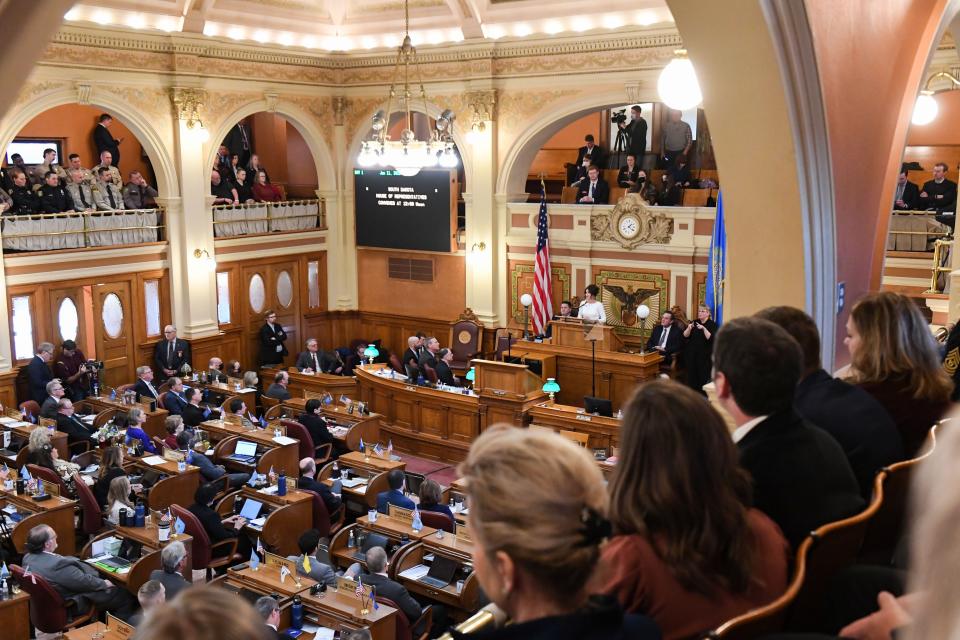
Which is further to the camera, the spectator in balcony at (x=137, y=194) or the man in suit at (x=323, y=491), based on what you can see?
the spectator in balcony at (x=137, y=194)

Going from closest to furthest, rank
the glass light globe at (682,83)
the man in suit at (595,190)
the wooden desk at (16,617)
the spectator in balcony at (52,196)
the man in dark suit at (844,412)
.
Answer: the man in dark suit at (844,412) → the glass light globe at (682,83) → the wooden desk at (16,617) → the spectator in balcony at (52,196) → the man in suit at (595,190)

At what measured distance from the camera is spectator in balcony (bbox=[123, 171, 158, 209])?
14.1 metres

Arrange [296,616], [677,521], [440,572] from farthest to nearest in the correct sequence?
[440,572]
[296,616]
[677,521]

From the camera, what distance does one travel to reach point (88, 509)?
820cm

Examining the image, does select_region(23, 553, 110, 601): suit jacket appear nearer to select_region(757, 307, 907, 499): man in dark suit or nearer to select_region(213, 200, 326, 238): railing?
select_region(757, 307, 907, 499): man in dark suit

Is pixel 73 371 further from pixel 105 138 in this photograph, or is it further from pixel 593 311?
pixel 593 311

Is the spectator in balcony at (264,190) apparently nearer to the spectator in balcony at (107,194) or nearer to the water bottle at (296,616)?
the spectator in balcony at (107,194)

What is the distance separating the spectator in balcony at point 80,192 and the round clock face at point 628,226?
313 inches

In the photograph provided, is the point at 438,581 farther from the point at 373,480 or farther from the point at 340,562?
the point at 373,480

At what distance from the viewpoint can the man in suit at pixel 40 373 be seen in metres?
12.1

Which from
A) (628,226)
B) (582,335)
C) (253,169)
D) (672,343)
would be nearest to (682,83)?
(582,335)

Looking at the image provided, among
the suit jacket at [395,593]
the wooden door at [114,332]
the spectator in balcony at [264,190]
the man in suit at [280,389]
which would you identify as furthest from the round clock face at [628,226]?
the suit jacket at [395,593]

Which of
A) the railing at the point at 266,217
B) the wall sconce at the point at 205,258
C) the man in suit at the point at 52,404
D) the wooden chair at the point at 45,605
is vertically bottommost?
the wooden chair at the point at 45,605

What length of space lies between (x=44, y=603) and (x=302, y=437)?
4.09m
